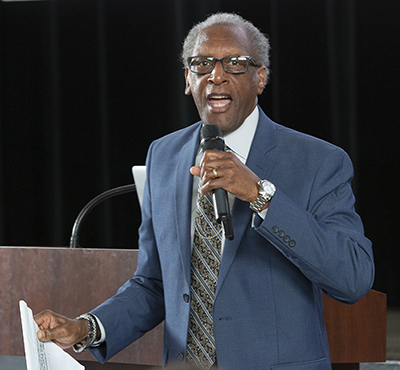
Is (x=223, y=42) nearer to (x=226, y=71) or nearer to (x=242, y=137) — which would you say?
(x=226, y=71)

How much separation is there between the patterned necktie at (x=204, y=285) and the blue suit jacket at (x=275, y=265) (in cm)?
2

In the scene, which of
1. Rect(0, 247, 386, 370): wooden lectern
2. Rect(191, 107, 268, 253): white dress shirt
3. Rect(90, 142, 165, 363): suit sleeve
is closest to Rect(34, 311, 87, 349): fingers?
Rect(90, 142, 165, 363): suit sleeve

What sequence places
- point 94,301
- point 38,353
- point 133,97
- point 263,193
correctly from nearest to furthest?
1. point 38,353
2. point 263,193
3. point 94,301
4. point 133,97

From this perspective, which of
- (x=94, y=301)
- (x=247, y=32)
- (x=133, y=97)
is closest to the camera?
(x=247, y=32)

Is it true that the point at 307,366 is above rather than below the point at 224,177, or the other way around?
below

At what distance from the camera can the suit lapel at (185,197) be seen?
3.95 ft

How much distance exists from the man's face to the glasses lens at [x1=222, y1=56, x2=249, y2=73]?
11mm

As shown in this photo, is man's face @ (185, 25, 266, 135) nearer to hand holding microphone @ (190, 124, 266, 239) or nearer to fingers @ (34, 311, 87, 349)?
hand holding microphone @ (190, 124, 266, 239)

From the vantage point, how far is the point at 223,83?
1208 millimetres

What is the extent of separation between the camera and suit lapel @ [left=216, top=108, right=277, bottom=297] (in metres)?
1.12

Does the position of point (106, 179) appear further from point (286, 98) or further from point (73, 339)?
point (73, 339)

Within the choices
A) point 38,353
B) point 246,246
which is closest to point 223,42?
point 246,246

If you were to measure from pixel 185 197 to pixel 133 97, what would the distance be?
3937 mm

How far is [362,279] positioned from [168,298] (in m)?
0.47
